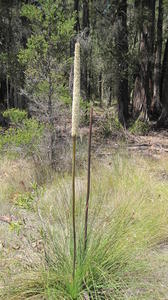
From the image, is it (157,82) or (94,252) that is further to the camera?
(157,82)

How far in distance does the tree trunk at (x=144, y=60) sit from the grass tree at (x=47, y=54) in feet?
18.1

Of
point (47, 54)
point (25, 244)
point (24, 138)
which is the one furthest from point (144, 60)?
point (25, 244)

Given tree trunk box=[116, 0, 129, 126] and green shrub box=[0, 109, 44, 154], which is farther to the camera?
tree trunk box=[116, 0, 129, 126]

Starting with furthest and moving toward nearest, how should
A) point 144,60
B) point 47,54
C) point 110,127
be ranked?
point 144,60 → point 110,127 → point 47,54

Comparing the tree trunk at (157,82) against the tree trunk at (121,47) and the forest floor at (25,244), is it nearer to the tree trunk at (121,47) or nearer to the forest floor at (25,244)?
the tree trunk at (121,47)

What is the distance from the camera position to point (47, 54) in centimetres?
564

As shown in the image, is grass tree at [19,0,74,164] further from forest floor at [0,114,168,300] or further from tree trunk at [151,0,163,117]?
tree trunk at [151,0,163,117]

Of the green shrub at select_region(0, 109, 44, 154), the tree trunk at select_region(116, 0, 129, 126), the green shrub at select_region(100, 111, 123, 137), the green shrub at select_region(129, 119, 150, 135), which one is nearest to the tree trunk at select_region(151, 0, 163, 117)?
the green shrub at select_region(129, 119, 150, 135)

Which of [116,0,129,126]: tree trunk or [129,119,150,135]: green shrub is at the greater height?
[116,0,129,126]: tree trunk

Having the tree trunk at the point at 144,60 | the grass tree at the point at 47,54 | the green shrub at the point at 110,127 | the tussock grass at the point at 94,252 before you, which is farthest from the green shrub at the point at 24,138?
the tree trunk at the point at 144,60

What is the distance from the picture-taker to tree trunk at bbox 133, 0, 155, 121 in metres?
9.97

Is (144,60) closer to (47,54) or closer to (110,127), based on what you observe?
(110,127)

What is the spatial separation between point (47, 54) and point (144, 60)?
6.15 meters

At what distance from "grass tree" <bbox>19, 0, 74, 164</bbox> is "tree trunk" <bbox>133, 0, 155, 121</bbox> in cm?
552
